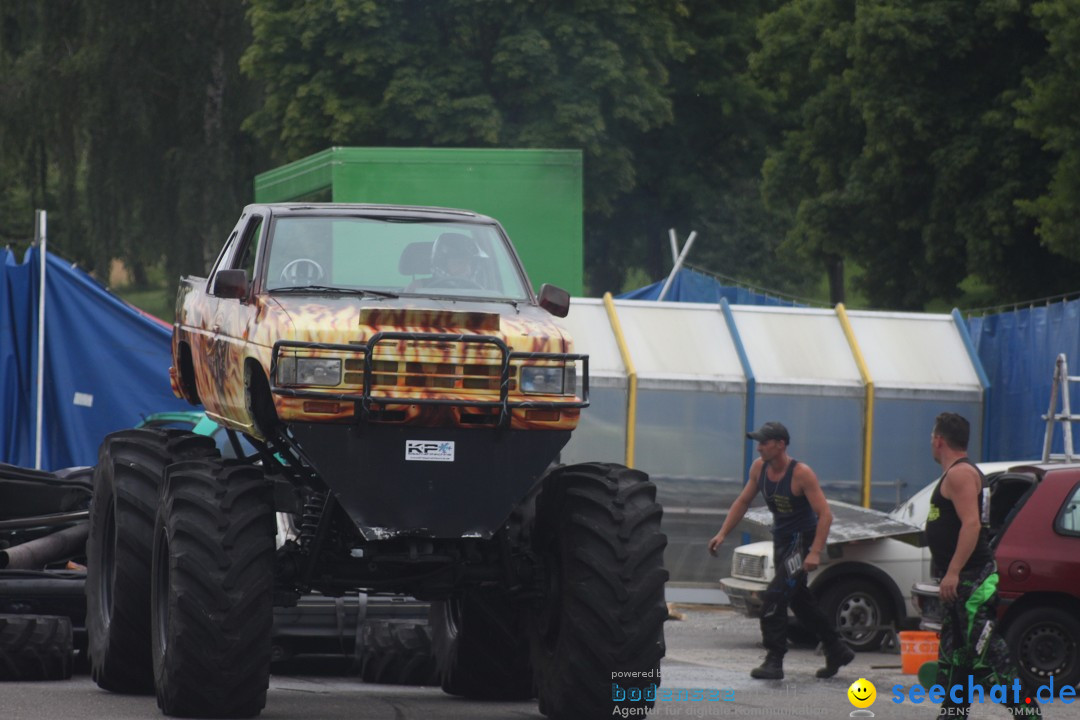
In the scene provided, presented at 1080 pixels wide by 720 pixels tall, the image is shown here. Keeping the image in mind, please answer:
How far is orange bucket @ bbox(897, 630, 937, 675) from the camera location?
13.6 metres

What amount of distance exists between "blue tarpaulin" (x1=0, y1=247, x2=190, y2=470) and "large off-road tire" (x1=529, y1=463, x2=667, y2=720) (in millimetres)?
12877

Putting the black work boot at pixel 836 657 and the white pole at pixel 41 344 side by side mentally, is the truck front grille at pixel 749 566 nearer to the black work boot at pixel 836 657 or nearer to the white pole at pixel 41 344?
the black work boot at pixel 836 657

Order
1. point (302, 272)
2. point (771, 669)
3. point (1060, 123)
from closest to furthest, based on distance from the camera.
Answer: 1. point (302, 272)
2. point (771, 669)
3. point (1060, 123)

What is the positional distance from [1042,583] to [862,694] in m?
1.87

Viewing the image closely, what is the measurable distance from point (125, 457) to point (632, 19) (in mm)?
31332

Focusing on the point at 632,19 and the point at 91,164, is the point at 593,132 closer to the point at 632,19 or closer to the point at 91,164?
the point at 632,19

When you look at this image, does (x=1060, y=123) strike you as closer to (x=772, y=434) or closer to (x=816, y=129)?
(x=816, y=129)

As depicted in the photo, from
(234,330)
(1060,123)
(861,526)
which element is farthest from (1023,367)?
(234,330)

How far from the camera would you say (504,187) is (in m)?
22.5

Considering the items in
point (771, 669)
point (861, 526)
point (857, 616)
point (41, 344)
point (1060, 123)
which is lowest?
point (857, 616)

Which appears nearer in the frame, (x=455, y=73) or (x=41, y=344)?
(x=41, y=344)

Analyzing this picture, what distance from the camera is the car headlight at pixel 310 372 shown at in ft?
30.3

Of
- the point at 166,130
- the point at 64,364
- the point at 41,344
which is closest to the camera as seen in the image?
the point at 41,344

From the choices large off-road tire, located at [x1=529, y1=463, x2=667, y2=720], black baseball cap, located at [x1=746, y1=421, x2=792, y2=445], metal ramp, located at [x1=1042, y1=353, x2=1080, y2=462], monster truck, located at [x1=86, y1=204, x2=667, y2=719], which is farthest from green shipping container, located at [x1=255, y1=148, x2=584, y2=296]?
large off-road tire, located at [x1=529, y1=463, x2=667, y2=720]
